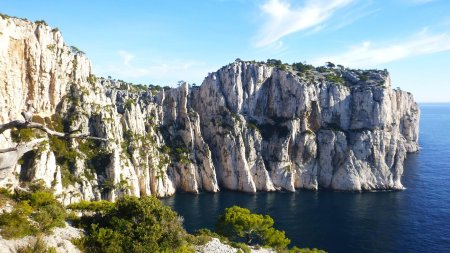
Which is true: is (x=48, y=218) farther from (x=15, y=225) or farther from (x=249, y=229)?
(x=249, y=229)

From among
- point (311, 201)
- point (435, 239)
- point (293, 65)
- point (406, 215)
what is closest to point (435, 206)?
point (406, 215)

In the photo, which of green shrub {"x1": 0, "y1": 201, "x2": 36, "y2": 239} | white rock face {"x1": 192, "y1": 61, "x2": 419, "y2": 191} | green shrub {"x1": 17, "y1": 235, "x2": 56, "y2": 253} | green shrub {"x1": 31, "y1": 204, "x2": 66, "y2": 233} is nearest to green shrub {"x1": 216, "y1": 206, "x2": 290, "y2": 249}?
green shrub {"x1": 31, "y1": 204, "x2": 66, "y2": 233}

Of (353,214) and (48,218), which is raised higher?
(48,218)

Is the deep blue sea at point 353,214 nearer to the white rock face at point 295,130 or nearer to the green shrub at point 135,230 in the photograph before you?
the white rock face at point 295,130

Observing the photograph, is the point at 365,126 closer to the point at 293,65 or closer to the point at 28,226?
the point at 293,65

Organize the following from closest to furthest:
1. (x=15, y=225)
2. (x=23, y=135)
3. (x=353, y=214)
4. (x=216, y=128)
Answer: (x=15, y=225) < (x=23, y=135) < (x=353, y=214) < (x=216, y=128)

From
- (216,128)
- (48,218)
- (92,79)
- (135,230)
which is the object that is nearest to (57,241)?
(48,218)

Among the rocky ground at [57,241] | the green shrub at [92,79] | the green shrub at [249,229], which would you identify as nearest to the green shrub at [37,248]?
the rocky ground at [57,241]
